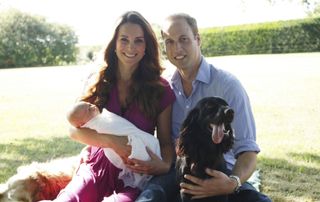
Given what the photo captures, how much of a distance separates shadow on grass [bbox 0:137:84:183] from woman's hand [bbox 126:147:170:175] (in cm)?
265

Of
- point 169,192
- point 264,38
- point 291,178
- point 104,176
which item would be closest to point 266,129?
point 291,178

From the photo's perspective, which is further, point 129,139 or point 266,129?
point 266,129

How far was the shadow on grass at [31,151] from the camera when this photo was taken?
6391 millimetres

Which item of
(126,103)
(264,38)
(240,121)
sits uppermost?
(126,103)

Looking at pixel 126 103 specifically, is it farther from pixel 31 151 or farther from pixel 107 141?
pixel 31 151

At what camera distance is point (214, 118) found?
3168mm

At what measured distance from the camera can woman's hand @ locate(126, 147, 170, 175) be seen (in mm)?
3813

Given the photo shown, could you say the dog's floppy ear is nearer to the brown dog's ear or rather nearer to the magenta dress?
the brown dog's ear

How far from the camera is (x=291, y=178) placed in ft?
19.4

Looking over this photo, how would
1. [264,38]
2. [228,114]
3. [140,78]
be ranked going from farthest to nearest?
[264,38]
[140,78]
[228,114]

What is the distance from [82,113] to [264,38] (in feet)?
102

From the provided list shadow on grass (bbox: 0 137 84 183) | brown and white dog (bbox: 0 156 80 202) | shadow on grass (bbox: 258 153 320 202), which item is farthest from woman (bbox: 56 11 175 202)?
shadow on grass (bbox: 0 137 84 183)

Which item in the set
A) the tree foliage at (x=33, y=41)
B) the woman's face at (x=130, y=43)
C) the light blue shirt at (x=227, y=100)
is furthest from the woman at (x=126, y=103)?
the tree foliage at (x=33, y=41)

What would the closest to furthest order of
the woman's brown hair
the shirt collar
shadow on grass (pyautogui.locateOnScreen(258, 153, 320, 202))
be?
the shirt collar < the woman's brown hair < shadow on grass (pyautogui.locateOnScreen(258, 153, 320, 202))
